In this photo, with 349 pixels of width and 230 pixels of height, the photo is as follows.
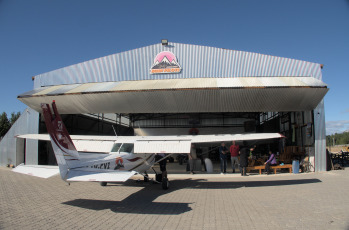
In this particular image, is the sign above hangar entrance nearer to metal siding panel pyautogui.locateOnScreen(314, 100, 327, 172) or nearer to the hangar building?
the hangar building

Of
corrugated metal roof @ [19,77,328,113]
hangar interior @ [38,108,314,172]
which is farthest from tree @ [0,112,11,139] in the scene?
corrugated metal roof @ [19,77,328,113]

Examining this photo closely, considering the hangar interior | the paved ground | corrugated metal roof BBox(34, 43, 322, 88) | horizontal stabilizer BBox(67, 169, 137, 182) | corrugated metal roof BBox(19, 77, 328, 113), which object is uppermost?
corrugated metal roof BBox(34, 43, 322, 88)

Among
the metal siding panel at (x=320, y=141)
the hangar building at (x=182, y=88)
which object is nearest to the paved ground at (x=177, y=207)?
the metal siding panel at (x=320, y=141)

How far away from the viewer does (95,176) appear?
5852 millimetres

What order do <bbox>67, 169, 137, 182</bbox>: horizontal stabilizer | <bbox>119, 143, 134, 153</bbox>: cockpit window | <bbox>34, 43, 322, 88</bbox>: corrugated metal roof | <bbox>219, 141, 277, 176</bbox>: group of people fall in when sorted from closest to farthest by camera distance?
1. <bbox>67, 169, 137, 182</bbox>: horizontal stabilizer
2. <bbox>119, 143, 134, 153</bbox>: cockpit window
3. <bbox>219, 141, 277, 176</bbox>: group of people
4. <bbox>34, 43, 322, 88</bbox>: corrugated metal roof

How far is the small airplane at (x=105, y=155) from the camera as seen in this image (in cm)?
603

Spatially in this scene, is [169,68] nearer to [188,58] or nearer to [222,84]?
[188,58]

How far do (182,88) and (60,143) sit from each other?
25.5 ft

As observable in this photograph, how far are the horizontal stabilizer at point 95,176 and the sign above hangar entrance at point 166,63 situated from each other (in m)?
9.64

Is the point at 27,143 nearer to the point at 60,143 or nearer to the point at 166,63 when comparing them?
the point at 166,63

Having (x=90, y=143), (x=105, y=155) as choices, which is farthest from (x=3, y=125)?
(x=105, y=155)

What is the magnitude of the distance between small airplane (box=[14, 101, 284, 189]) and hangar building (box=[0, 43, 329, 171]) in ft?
13.6

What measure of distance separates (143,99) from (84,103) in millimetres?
3772

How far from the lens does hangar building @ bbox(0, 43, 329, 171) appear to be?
42.6ft
